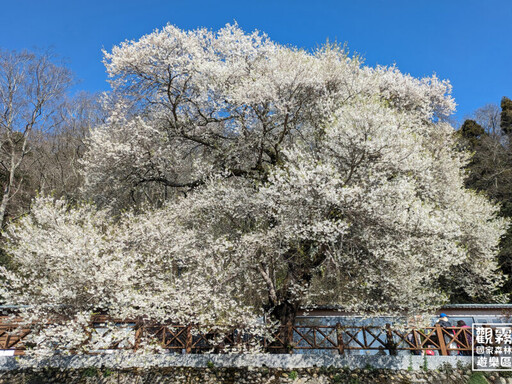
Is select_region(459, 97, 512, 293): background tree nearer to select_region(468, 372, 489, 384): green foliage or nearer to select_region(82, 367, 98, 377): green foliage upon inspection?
select_region(468, 372, 489, 384): green foliage

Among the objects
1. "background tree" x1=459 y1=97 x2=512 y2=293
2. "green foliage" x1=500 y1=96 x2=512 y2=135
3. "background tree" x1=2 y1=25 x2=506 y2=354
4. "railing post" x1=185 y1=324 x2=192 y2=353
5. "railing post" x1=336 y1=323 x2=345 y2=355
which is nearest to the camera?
"background tree" x1=2 y1=25 x2=506 y2=354

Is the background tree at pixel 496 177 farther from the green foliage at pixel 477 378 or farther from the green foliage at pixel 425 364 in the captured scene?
the green foliage at pixel 425 364

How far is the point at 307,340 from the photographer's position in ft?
33.0

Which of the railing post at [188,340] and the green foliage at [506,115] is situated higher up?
the green foliage at [506,115]

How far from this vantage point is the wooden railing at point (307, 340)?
955cm

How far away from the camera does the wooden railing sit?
9.55 metres

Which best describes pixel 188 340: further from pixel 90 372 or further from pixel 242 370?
pixel 90 372

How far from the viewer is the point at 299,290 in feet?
32.6

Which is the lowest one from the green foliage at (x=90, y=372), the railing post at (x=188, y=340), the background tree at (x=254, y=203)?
the green foliage at (x=90, y=372)

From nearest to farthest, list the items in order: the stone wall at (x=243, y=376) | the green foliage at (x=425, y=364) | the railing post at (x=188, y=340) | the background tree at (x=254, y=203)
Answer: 1. the background tree at (x=254, y=203)
2. the stone wall at (x=243, y=376)
3. the green foliage at (x=425, y=364)
4. the railing post at (x=188, y=340)

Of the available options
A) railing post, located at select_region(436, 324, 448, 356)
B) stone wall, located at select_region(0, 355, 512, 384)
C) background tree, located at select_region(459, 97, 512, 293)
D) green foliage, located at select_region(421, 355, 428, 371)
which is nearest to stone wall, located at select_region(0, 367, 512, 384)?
stone wall, located at select_region(0, 355, 512, 384)

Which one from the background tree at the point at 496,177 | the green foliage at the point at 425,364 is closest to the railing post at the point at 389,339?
the green foliage at the point at 425,364

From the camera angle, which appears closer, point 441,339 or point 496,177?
point 441,339

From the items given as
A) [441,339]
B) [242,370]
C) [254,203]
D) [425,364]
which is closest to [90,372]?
[242,370]
